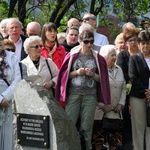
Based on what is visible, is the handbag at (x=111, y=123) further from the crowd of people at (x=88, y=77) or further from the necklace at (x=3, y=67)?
the necklace at (x=3, y=67)

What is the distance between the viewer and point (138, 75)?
8.02 meters

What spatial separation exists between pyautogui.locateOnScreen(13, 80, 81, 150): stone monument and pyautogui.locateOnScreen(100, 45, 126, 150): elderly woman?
2.34m

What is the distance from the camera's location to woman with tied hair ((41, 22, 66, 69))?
8.12 m

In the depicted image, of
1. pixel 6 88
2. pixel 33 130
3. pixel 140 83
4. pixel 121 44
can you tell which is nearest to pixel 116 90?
pixel 140 83

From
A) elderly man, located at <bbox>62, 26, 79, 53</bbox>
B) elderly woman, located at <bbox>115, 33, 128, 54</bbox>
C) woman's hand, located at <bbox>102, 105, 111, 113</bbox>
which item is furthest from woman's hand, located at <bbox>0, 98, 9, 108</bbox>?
elderly woman, located at <bbox>115, 33, 128, 54</bbox>

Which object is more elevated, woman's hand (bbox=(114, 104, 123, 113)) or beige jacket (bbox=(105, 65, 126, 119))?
beige jacket (bbox=(105, 65, 126, 119))

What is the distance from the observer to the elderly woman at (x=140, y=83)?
795 centimetres

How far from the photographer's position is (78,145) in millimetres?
5750

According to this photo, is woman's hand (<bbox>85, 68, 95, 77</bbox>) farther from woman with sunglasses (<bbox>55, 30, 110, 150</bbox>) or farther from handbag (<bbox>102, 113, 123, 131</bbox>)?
handbag (<bbox>102, 113, 123, 131</bbox>)

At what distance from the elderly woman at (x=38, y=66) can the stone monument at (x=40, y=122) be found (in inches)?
70.3

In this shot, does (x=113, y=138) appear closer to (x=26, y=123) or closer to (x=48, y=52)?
(x=48, y=52)

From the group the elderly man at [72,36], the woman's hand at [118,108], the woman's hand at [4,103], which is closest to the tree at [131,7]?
the elderly man at [72,36]

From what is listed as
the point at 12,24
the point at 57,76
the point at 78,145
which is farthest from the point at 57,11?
the point at 78,145

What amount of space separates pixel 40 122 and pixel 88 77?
6.49 ft
